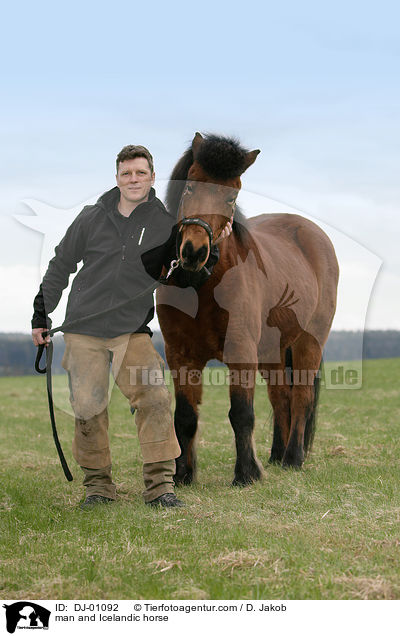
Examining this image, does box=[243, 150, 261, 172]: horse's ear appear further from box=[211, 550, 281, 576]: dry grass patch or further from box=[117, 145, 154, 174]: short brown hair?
box=[211, 550, 281, 576]: dry grass patch

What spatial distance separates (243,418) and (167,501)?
0.92 meters

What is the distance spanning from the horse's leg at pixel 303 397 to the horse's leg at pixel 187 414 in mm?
1176

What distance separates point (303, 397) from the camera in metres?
6.24

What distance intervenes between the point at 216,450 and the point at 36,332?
10.5 feet

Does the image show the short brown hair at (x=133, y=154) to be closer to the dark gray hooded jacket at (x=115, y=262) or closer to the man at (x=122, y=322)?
the man at (x=122, y=322)

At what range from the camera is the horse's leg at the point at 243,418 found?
480cm

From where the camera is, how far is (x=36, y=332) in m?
4.43

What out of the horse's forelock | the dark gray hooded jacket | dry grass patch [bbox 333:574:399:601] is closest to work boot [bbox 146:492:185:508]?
the dark gray hooded jacket

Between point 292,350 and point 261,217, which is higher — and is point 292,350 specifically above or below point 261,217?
below

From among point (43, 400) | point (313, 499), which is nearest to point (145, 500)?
point (313, 499)

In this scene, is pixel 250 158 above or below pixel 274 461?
above
